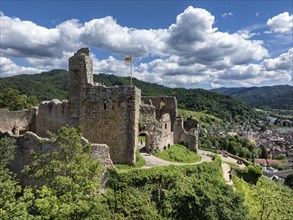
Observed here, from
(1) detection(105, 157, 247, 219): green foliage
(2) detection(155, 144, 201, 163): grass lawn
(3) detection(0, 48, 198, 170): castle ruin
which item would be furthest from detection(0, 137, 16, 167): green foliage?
(2) detection(155, 144, 201, 163): grass lawn

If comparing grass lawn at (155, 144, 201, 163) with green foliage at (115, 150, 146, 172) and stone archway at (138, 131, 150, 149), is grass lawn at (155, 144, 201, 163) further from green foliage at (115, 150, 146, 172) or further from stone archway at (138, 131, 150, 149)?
green foliage at (115, 150, 146, 172)

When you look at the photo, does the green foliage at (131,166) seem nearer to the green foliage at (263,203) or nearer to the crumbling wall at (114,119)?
the crumbling wall at (114,119)

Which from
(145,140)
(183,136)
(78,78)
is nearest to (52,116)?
(78,78)

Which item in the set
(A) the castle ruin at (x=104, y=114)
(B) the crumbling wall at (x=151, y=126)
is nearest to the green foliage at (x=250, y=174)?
(A) the castle ruin at (x=104, y=114)

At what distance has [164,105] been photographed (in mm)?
41969

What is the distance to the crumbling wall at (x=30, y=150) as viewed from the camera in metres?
21.6

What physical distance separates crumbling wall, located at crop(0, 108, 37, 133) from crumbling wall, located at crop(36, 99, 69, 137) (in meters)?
1.24

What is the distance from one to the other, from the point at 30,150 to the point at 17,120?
16.1 metres

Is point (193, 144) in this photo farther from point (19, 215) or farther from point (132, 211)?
point (19, 215)

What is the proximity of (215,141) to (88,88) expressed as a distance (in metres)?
113

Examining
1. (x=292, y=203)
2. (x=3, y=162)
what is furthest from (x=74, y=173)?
(x=292, y=203)

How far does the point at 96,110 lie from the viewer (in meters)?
25.6

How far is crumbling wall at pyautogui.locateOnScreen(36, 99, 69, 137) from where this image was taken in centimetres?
3134

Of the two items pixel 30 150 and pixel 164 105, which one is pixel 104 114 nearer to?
pixel 30 150
